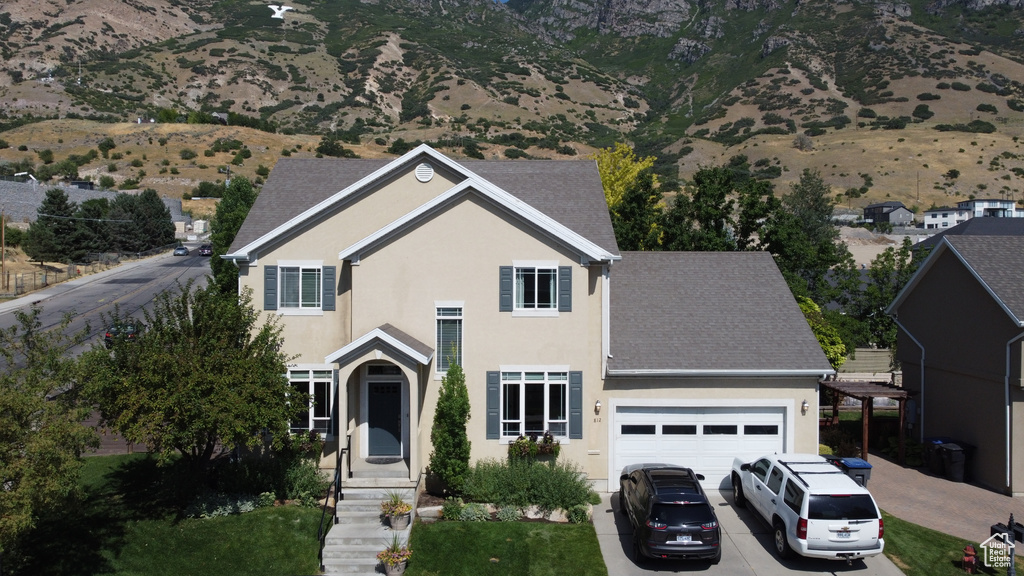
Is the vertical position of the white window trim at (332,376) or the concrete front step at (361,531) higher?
the white window trim at (332,376)

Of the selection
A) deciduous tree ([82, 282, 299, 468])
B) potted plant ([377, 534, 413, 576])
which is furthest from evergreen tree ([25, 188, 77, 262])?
potted plant ([377, 534, 413, 576])

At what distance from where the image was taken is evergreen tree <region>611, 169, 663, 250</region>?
30.7 m

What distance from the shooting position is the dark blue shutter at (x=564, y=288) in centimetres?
1692

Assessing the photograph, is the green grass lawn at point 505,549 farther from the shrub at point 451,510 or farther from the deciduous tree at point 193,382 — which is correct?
the deciduous tree at point 193,382

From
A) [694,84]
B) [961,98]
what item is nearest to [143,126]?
[694,84]

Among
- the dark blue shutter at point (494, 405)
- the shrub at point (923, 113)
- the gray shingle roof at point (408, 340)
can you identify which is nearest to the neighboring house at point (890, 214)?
the shrub at point (923, 113)

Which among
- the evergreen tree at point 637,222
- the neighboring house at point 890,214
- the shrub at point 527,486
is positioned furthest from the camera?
the neighboring house at point 890,214

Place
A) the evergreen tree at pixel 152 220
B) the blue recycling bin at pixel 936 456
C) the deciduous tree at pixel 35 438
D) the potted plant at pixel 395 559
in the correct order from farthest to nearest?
the evergreen tree at pixel 152 220, the blue recycling bin at pixel 936 456, the potted plant at pixel 395 559, the deciduous tree at pixel 35 438

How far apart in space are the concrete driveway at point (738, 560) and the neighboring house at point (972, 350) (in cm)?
674

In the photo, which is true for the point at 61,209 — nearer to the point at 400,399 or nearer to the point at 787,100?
the point at 400,399

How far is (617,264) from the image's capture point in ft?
66.3

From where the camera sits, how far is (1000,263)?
1948cm

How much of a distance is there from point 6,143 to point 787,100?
123 meters

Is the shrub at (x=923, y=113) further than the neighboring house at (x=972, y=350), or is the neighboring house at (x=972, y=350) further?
the shrub at (x=923, y=113)
